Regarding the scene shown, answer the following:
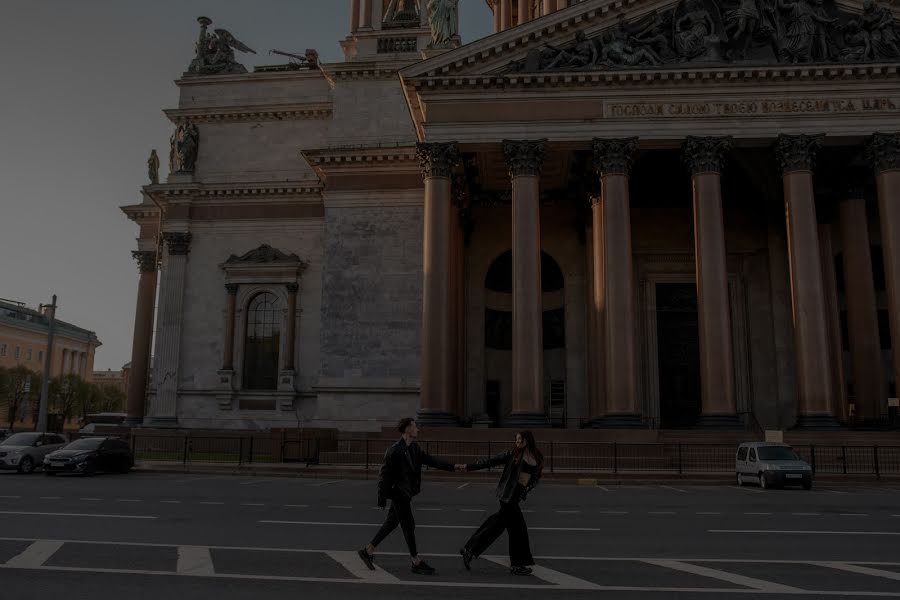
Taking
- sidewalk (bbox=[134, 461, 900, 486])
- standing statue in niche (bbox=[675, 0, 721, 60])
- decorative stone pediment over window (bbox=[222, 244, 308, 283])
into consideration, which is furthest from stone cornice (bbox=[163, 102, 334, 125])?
sidewalk (bbox=[134, 461, 900, 486])

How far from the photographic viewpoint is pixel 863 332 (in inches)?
1286

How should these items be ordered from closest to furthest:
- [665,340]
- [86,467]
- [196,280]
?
[86,467] < [665,340] < [196,280]

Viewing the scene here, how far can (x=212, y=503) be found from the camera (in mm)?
16828

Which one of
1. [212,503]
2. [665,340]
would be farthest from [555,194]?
[212,503]

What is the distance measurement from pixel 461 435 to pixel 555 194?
53.0ft

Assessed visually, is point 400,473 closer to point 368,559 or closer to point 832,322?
point 368,559

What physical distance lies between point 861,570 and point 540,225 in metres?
31.7

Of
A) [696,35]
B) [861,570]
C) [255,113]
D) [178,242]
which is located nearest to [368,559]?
[861,570]

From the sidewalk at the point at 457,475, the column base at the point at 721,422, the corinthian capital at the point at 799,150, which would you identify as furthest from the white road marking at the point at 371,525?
the corinthian capital at the point at 799,150

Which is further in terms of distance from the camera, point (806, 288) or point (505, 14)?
point (505, 14)

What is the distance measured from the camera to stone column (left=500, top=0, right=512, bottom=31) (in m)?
56.7

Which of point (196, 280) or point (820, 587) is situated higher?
point (196, 280)

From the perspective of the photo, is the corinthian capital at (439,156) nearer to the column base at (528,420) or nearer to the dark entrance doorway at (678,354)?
the column base at (528,420)

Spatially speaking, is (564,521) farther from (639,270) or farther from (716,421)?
(639,270)
